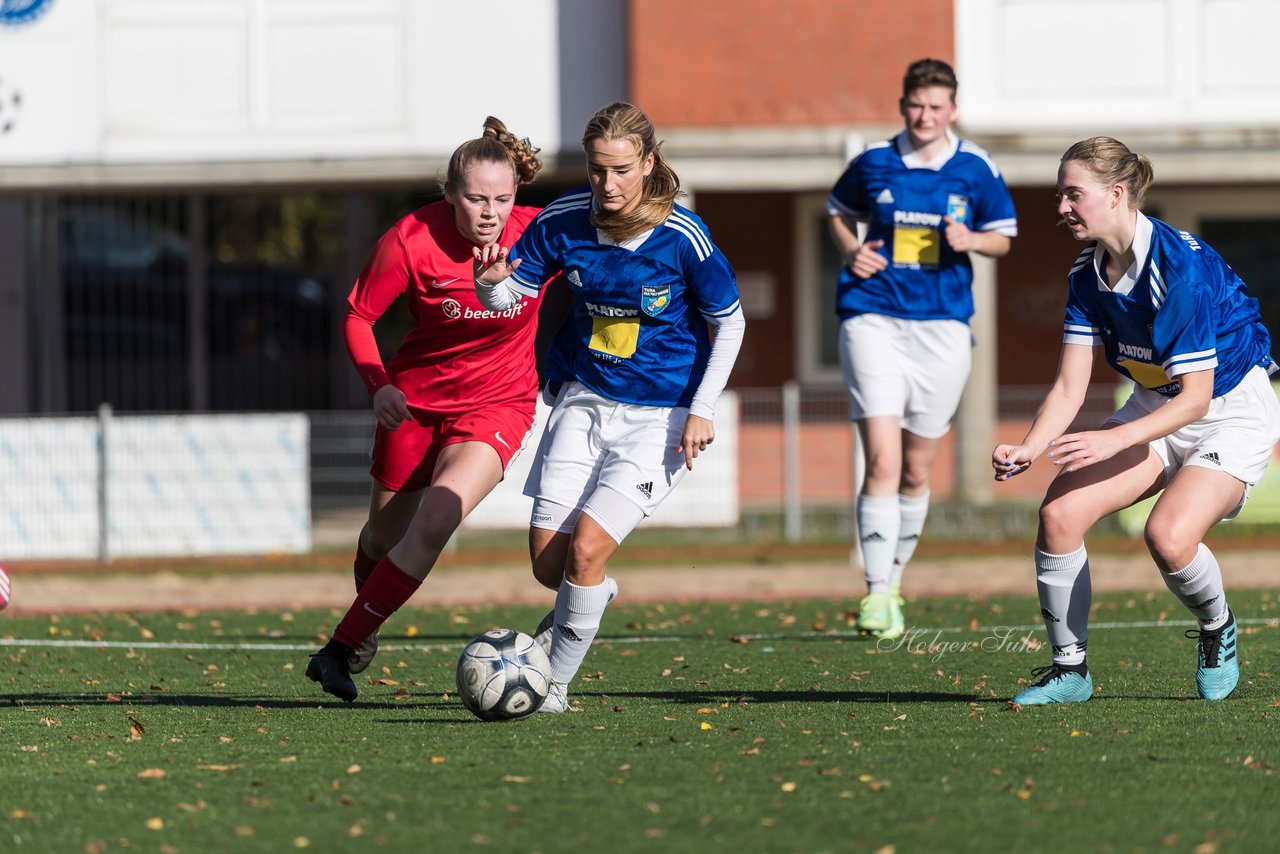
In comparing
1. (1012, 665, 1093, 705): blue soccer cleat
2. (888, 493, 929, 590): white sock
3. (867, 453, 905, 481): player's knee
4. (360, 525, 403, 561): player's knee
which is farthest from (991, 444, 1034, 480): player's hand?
(888, 493, 929, 590): white sock

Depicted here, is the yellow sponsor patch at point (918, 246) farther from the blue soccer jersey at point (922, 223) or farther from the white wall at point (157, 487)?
the white wall at point (157, 487)

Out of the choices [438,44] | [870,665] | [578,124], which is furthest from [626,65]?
[870,665]

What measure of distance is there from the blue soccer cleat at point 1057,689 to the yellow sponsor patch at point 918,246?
2.61 meters

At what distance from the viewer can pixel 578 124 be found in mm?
16000

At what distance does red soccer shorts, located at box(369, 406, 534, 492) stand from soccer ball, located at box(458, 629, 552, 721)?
2.98ft

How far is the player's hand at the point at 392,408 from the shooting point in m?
5.98

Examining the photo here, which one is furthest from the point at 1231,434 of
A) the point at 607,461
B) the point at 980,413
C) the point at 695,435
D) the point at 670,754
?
the point at 980,413

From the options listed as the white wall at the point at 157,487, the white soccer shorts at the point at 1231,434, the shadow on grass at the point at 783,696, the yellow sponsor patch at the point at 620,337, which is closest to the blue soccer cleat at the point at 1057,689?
the shadow on grass at the point at 783,696

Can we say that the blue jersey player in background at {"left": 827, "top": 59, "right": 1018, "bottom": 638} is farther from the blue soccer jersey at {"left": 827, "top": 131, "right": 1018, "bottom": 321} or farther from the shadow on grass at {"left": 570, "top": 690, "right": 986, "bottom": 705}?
the shadow on grass at {"left": 570, "top": 690, "right": 986, "bottom": 705}

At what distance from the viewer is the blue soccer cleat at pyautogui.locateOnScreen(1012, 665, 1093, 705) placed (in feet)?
19.5

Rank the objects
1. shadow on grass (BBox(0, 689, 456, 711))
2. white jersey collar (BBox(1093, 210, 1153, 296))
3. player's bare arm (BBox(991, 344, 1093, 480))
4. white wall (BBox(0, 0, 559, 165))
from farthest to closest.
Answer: white wall (BBox(0, 0, 559, 165)), shadow on grass (BBox(0, 689, 456, 711)), white jersey collar (BBox(1093, 210, 1153, 296)), player's bare arm (BBox(991, 344, 1093, 480))

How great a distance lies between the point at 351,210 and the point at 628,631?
13651 mm

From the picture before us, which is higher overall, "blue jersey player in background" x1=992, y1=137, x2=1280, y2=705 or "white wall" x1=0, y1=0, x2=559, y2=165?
"white wall" x1=0, y1=0, x2=559, y2=165

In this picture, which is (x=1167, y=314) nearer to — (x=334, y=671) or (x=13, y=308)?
(x=334, y=671)
